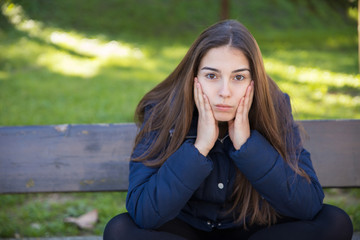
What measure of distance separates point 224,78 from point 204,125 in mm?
265

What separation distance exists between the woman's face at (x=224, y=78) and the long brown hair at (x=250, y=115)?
4cm

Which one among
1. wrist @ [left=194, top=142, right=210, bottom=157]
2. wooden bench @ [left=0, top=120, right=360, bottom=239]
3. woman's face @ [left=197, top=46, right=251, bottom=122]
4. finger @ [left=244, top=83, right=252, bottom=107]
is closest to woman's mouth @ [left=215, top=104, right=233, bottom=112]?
woman's face @ [left=197, top=46, right=251, bottom=122]

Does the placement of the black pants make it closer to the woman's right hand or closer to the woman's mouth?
the woman's right hand

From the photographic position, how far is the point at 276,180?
2.13 metres

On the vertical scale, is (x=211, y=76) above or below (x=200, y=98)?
above

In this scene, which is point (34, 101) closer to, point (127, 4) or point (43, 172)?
point (43, 172)

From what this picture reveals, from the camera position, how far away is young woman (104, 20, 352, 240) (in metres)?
2.13

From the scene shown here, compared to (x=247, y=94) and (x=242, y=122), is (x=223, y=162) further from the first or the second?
(x=247, y=94)

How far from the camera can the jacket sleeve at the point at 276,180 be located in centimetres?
214

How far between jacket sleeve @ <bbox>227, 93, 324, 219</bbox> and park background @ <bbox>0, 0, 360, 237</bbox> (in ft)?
3.49

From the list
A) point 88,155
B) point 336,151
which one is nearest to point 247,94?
point 336,151

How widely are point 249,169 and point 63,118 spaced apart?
425cm

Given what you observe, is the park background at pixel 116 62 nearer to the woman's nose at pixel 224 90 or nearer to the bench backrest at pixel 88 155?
the bench backrest at pixel 88 155

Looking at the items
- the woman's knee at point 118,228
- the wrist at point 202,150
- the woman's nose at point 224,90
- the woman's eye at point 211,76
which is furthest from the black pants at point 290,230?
the woman's eye at point 211,76
